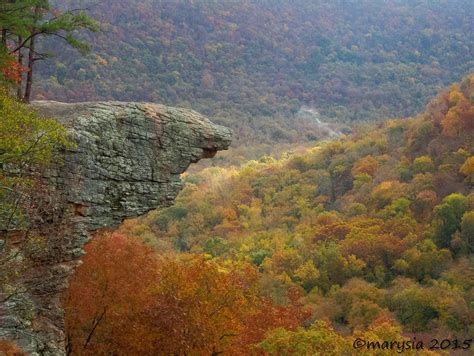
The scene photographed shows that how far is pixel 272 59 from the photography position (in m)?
160

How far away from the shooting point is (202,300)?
18.1 m

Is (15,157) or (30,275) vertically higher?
(15,157)

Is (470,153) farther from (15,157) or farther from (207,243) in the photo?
(15,157)

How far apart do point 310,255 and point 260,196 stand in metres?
26.5

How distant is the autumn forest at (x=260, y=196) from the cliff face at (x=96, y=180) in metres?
0.39

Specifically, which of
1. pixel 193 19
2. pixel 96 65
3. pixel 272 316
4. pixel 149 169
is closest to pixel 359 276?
pixel 272 316

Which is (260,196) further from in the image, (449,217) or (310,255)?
(449,217)

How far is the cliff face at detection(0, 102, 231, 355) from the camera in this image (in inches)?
495

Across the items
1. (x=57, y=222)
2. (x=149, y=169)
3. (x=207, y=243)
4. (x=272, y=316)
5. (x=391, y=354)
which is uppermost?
(x=149, y=169)

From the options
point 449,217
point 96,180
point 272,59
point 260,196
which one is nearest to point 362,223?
point 449,217

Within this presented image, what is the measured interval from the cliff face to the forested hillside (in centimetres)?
357

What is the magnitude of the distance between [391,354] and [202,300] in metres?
5.99

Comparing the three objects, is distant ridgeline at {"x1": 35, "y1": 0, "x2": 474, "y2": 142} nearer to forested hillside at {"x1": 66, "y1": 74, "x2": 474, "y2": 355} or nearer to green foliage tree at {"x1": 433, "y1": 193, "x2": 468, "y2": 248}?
forested hillside at {"x1": 66, "y1": 74, "x2": 474, "y2": 355}

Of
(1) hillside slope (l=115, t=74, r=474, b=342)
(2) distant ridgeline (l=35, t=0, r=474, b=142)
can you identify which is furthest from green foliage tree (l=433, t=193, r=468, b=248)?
(2) distant ridgeline (l=35, t=0, r=474, b=142)
